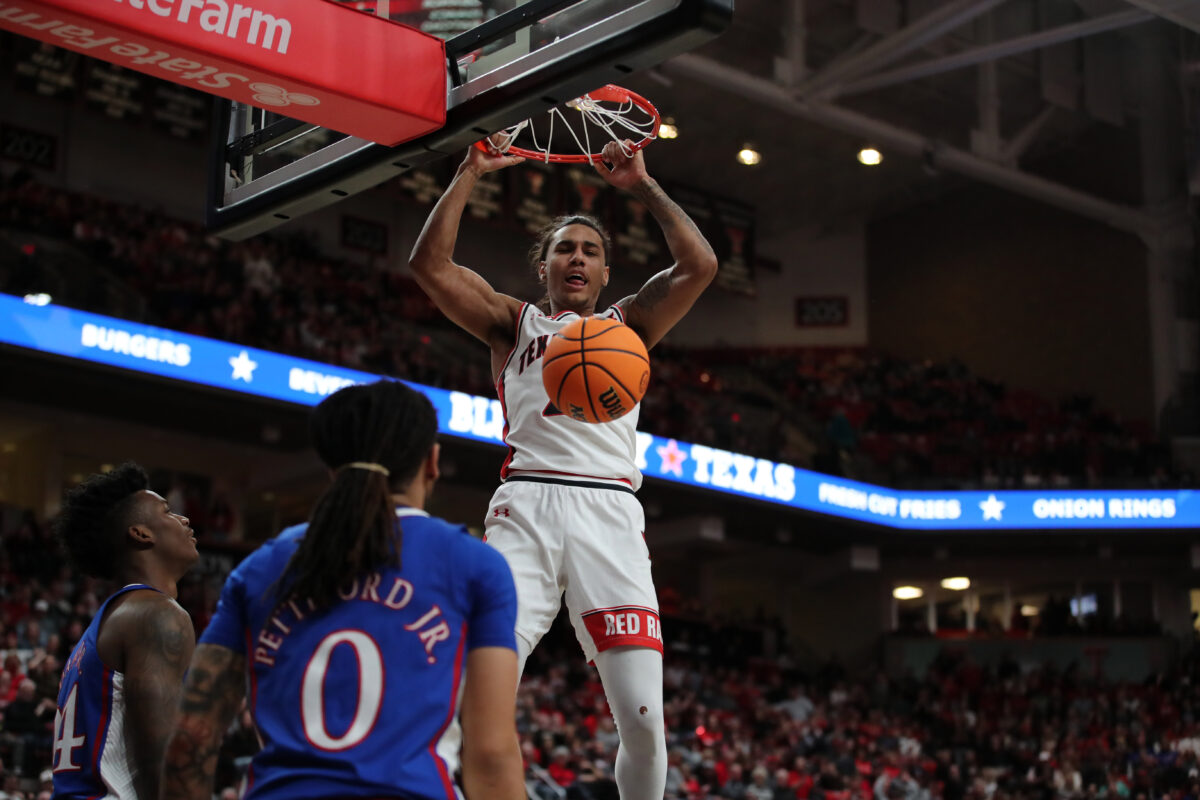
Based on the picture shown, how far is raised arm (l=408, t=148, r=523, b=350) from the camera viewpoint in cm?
435

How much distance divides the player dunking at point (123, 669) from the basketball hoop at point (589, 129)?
5.62ft

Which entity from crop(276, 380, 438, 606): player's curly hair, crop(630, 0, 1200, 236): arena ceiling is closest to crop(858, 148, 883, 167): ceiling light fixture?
crop(630, 0, 1200, 236): arena ceiling

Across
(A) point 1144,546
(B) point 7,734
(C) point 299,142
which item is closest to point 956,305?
(A) point 1144,546

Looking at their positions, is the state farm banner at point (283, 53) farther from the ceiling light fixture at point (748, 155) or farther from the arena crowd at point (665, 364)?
the ceiling light fixture at point (748, 155)

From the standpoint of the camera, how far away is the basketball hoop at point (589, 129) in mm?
4801

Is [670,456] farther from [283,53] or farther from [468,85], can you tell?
[283,53]

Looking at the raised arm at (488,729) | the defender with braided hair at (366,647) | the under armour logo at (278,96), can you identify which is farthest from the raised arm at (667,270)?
the raised arm at (488,729)

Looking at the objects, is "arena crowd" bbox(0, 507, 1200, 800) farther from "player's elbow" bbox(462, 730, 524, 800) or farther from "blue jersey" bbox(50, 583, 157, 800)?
"player's elbow" bbox(462, 730, 524, 800)

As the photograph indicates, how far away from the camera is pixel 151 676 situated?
337 centimetres

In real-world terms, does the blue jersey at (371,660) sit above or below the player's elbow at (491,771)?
above

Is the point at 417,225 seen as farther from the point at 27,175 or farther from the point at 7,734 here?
the point at 7,734

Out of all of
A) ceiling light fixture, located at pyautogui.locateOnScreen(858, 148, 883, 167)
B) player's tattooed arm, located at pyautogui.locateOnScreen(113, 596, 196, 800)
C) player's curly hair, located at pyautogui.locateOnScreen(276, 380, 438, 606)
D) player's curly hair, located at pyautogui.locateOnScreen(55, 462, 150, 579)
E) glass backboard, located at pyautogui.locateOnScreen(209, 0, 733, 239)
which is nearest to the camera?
player's curly hair, located at pyautogui.locateOnScreen(276, 380, 438, 606)

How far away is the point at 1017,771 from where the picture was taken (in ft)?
61.9

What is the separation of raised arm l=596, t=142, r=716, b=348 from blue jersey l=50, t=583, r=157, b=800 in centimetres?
199
